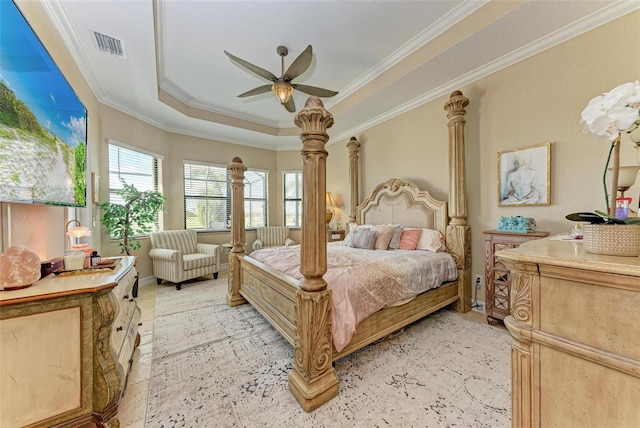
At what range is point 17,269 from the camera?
1181 millimetres

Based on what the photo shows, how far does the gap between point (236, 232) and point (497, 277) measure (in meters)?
3.17

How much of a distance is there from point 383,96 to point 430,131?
0.89 m

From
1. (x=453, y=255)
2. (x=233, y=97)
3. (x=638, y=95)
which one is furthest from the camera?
(x=233, y=97)

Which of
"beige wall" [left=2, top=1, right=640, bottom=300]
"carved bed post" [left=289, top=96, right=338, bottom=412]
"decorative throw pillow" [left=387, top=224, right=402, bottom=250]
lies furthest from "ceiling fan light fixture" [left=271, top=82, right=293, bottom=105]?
"decorative throw pillow" [left=387, top=224, right=402, bottom=250]

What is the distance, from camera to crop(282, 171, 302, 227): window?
20.7 feet

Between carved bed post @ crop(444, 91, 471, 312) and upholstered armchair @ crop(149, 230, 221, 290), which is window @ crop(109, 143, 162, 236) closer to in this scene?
upholstered armchair @ crop(149, 230, 221, 290)

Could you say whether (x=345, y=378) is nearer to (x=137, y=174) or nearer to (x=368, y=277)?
(x=368, y=277)

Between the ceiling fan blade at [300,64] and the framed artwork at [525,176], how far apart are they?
97.9 inches

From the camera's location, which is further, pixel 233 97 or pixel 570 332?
pixel 233 97

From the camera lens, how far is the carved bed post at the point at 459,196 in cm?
298

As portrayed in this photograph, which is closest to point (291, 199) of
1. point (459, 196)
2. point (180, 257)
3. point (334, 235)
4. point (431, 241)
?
point (334, 235)

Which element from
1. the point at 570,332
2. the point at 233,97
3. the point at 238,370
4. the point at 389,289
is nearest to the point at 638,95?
the point at 570,332

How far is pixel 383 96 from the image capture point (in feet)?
12.1

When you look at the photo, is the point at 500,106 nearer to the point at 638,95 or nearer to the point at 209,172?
the point at 638,95
